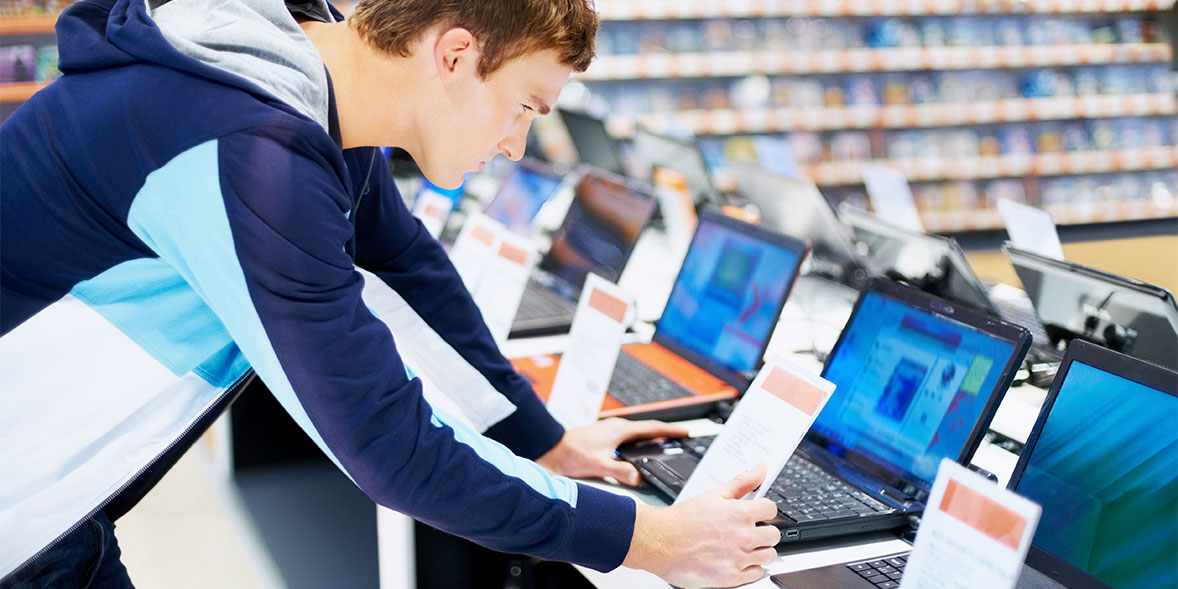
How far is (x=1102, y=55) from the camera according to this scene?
7.16 metres

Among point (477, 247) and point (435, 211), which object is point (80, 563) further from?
point (435, 211)

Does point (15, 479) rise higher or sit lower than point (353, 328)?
lower

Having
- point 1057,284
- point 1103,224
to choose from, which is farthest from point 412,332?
point 1103,224

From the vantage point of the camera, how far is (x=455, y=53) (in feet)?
3.83

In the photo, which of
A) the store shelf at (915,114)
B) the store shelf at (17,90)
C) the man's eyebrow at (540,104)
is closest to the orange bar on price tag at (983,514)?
the man's eyebrow at (540,104)

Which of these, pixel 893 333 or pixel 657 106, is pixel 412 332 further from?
pixel 657 106

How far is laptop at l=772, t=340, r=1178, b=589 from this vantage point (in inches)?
45.0

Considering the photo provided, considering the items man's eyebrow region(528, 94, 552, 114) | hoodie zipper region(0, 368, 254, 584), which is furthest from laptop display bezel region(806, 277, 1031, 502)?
hoodie zipper region(0, 368, 254, 584)

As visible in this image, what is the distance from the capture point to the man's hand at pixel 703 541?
3.83ft

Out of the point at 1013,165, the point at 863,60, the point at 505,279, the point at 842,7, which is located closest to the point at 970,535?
the point at 505,279

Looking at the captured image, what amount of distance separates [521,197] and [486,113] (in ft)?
6.92

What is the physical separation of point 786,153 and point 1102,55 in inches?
175

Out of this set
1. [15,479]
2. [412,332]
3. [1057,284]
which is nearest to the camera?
[15,479]

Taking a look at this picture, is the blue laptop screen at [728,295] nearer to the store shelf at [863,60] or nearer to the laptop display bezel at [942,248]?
the laptop display bezel at [942,248]
